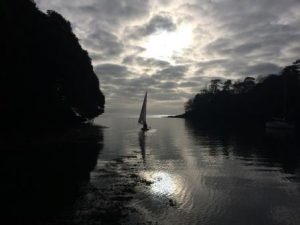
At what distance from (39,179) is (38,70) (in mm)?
39101

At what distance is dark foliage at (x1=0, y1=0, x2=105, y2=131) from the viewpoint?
49625 millimetres

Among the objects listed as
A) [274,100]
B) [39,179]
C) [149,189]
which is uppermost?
[274,100]

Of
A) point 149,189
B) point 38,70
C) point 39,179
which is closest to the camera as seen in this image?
point 149,189

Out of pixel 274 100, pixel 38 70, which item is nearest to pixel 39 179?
pixel 38 70

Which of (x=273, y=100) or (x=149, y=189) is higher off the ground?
(x=273, y=100)

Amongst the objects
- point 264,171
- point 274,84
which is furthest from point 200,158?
point 274,84

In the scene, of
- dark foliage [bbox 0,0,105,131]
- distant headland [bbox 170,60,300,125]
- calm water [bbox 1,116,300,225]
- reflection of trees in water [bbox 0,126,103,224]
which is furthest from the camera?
distant headland [bbox 170,60,300,125]

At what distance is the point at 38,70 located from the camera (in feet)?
208

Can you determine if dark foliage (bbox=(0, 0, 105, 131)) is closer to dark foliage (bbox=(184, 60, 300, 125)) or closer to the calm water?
the calm water

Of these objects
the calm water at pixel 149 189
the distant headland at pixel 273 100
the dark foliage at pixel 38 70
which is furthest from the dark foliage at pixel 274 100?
the calm water at pixel 149 189

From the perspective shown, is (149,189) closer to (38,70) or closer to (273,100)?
(38,70)

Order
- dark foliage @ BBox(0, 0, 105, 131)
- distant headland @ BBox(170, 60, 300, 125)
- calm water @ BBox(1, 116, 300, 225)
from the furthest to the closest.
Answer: distant headland @ BBox(170, 60, 300, 125), dark foliage @ BBox(0, 0, 105, 131), calm water @ BBox(1, 116, 300, 225)

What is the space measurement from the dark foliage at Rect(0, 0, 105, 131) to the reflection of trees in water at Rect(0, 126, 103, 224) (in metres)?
8.17

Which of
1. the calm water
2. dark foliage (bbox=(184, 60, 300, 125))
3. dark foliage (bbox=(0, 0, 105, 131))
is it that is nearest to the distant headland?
dark foliage (bbox=(184, 60, 300, 125))
